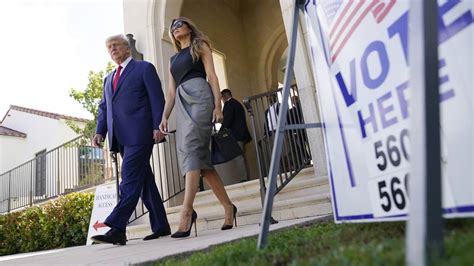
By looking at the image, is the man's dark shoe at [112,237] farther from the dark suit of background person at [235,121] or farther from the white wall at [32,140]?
the white wall at [32,140]

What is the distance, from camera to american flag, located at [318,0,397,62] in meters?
1.24

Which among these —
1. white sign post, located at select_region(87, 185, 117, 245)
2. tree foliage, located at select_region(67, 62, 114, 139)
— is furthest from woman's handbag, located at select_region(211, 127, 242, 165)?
tree foliage, located at select_region(67, 62, 114, 139)

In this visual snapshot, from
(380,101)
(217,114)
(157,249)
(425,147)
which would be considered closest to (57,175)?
(217,114)

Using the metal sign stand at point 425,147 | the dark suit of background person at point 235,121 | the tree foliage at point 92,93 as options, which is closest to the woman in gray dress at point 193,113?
the metal sign stand at point 425,147

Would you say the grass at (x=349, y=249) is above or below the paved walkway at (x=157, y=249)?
above

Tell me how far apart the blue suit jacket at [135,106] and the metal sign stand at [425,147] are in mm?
2320

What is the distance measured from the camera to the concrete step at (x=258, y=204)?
9.39ft

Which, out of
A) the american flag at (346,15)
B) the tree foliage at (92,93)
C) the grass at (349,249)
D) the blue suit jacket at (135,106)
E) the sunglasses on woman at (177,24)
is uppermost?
the tree foliage at (92,93)

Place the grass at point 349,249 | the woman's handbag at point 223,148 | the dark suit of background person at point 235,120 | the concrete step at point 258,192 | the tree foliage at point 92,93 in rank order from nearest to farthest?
the grass at point 349,249, the concrete step at point 258,192, the woman's handbag at point 223,148, the dark suit of background person at point 235,120, the tree foliage at point 92,93

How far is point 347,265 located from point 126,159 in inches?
89.2

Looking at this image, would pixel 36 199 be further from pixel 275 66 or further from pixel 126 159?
pixel 126 159

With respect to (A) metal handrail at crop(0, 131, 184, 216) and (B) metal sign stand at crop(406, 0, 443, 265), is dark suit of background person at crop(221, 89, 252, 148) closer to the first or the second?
(A) metal handrail at crop(0, 131, 184, 216)

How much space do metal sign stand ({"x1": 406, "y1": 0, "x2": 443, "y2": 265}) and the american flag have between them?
0.48m

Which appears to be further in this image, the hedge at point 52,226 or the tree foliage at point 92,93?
the tree foliage at point 92,93
